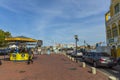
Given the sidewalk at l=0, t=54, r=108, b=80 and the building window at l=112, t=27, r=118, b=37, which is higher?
the building window at l=112, t=27, r=118, b=37

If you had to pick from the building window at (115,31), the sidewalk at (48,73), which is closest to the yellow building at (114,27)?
the building window at (115,31)

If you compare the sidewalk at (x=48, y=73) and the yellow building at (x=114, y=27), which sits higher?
the yellow building at (x=114, y=27)

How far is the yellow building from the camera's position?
37.0m

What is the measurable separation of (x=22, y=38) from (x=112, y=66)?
14314 millimetres

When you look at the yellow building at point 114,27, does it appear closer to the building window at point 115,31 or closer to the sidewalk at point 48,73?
the building window at point 115,31

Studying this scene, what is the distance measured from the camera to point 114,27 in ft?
129

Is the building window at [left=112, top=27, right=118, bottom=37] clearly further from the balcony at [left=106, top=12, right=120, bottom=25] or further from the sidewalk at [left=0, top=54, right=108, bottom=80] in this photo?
the sidewalk at [left=0, top=54, right=108, bottom=80]

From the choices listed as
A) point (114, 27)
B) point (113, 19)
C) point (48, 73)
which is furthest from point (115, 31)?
point (48, 73)

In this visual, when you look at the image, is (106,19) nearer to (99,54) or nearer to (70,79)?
(99,54)

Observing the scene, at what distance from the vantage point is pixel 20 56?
27.7 meters

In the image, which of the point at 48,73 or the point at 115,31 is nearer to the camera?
the point at 48,73

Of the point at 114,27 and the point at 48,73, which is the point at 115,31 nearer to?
the point at 114,27

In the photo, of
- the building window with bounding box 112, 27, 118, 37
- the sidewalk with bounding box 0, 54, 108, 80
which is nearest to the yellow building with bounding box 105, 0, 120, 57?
the building window with bounding box 112, 27, 118, 37

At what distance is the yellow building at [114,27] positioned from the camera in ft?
121
